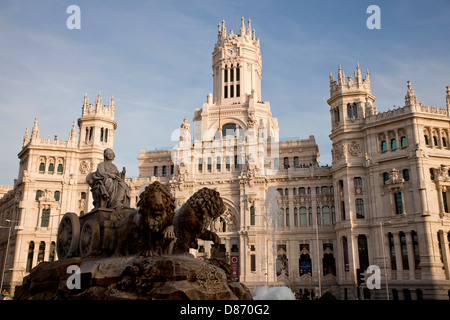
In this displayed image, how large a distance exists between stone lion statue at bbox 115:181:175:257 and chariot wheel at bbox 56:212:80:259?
2833 millimetres

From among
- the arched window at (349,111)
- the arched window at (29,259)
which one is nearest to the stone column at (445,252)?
the arched window at (349,111)

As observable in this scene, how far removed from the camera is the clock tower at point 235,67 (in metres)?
68.3

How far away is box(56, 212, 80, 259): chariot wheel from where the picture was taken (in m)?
13.4

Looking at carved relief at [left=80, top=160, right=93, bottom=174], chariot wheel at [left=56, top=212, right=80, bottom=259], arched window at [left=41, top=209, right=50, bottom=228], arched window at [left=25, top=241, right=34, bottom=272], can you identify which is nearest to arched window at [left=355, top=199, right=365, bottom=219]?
carved relief at [left=80, top=160, right=93, bottom=174]

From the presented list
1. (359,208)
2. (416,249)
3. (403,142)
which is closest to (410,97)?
(403,142)

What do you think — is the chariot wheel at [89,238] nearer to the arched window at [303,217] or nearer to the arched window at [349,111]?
the arched window at [303,217]

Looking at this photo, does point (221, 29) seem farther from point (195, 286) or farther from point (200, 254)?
point (195, 286)

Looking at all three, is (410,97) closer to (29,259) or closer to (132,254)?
(132,254)

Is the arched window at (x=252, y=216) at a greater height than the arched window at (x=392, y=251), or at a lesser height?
greater

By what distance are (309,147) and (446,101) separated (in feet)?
65.2

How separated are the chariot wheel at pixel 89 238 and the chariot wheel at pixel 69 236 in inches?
11.9

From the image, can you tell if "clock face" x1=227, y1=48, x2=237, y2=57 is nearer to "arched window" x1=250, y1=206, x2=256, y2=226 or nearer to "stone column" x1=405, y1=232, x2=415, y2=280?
"arched window" x1=250, y1=206, x2=256, y2=226

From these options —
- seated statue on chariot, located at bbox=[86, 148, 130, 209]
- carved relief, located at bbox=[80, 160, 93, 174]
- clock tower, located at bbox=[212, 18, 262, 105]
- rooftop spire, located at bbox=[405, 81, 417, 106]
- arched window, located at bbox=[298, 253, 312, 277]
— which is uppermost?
clock tower, located at bbox=[212, 18, 262, 105]
